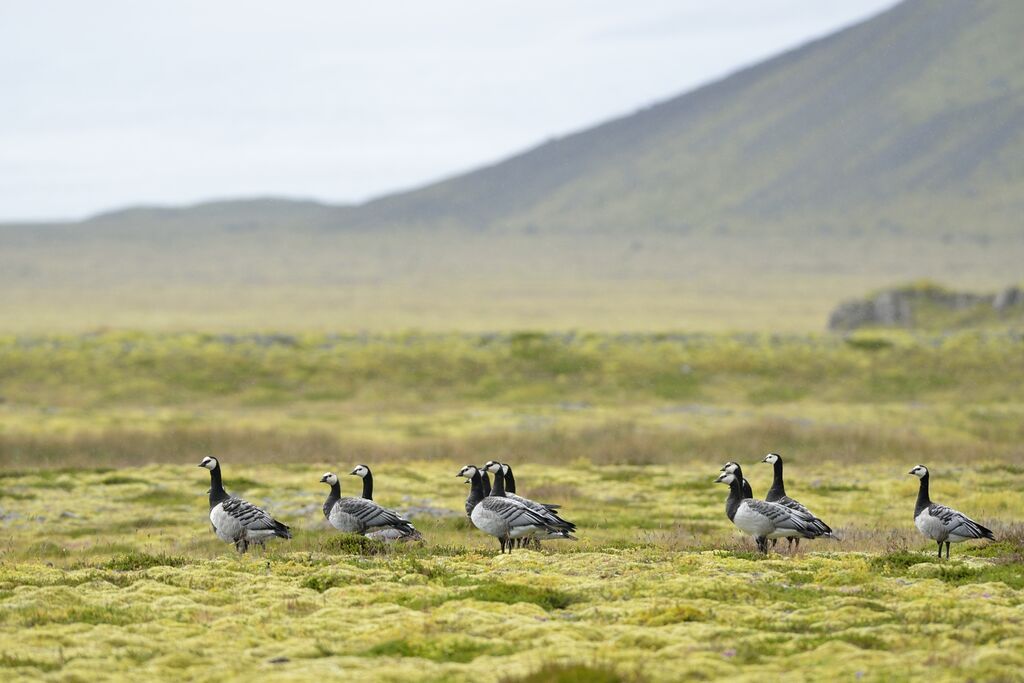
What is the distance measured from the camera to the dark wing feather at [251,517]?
2138 cm

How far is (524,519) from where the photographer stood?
67.9ft

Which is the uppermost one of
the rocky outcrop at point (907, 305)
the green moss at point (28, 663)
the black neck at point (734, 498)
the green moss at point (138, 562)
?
the rocky outcrop at point (907, 305)

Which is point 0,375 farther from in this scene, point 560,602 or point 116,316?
point 116,316

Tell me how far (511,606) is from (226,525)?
6.78 metres

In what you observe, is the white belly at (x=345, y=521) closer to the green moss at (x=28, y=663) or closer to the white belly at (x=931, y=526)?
the green moss at (x=28, y=663)

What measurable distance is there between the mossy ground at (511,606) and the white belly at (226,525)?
66 cm

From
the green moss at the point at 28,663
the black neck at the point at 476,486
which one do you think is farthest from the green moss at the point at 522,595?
the green moss at the point at 28,663

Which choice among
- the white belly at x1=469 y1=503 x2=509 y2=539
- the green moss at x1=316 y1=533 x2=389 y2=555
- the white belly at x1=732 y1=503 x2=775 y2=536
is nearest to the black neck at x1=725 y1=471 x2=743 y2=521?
the white belly at x1=732 y1=503 x2=775 y2=536

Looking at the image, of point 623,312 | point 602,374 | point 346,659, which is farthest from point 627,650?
point 623,312

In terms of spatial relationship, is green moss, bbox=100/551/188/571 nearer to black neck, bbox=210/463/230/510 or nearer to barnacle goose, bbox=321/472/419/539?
black neck, bbox=210/463/230/510

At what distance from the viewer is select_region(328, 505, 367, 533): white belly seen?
2241 cm

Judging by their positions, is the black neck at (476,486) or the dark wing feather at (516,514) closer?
the dark wing feather at (516,514)

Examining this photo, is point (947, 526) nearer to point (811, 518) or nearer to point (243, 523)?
point (811, 518)

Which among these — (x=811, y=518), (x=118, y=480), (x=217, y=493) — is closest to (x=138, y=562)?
(x=217, y=493)
